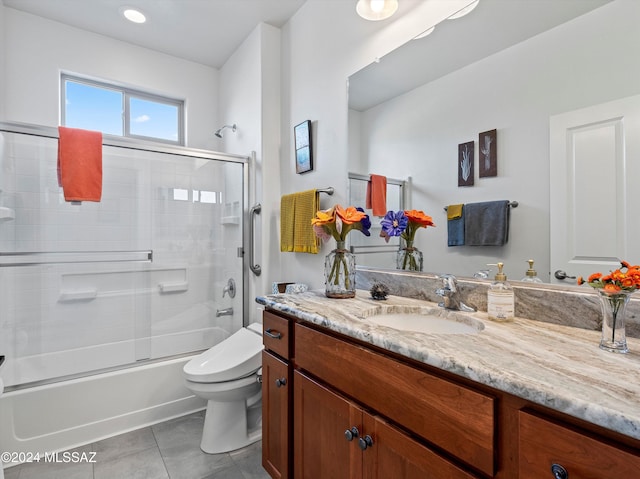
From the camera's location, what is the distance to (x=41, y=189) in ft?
7.27

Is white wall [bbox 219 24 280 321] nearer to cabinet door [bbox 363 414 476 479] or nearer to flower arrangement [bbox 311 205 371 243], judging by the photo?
flower arrangement [bbox 311 205 371 243]

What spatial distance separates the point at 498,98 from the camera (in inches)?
48.2

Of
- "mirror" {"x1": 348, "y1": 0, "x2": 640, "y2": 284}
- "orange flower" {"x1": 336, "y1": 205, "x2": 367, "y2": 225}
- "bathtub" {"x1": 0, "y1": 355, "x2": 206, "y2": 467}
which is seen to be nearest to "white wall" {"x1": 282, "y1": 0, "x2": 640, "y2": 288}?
"mirror" {"x1": 348, "y1": 0, "x2": 640, "y2": 284}

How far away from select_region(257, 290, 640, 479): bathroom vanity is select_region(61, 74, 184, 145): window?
2.53 m

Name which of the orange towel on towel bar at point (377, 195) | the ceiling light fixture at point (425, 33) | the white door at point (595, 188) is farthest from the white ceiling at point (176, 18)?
the white door at point (595, 188)

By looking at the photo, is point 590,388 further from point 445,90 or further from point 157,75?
point 157,75

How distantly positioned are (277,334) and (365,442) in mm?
567

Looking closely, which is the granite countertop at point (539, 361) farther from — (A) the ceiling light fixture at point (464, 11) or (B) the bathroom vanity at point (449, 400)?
(A) the ceiling light fixture at point (464, 11)

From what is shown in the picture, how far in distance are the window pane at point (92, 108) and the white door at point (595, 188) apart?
10.4ft

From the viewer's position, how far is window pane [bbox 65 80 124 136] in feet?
8.77

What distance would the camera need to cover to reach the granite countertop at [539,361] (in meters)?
0.52

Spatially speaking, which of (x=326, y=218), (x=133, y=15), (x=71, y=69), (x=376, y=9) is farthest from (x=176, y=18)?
(x=326, y=218)

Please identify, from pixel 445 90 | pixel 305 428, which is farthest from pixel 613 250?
pixel 305 428

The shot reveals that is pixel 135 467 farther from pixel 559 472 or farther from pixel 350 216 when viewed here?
pixel 559 472
